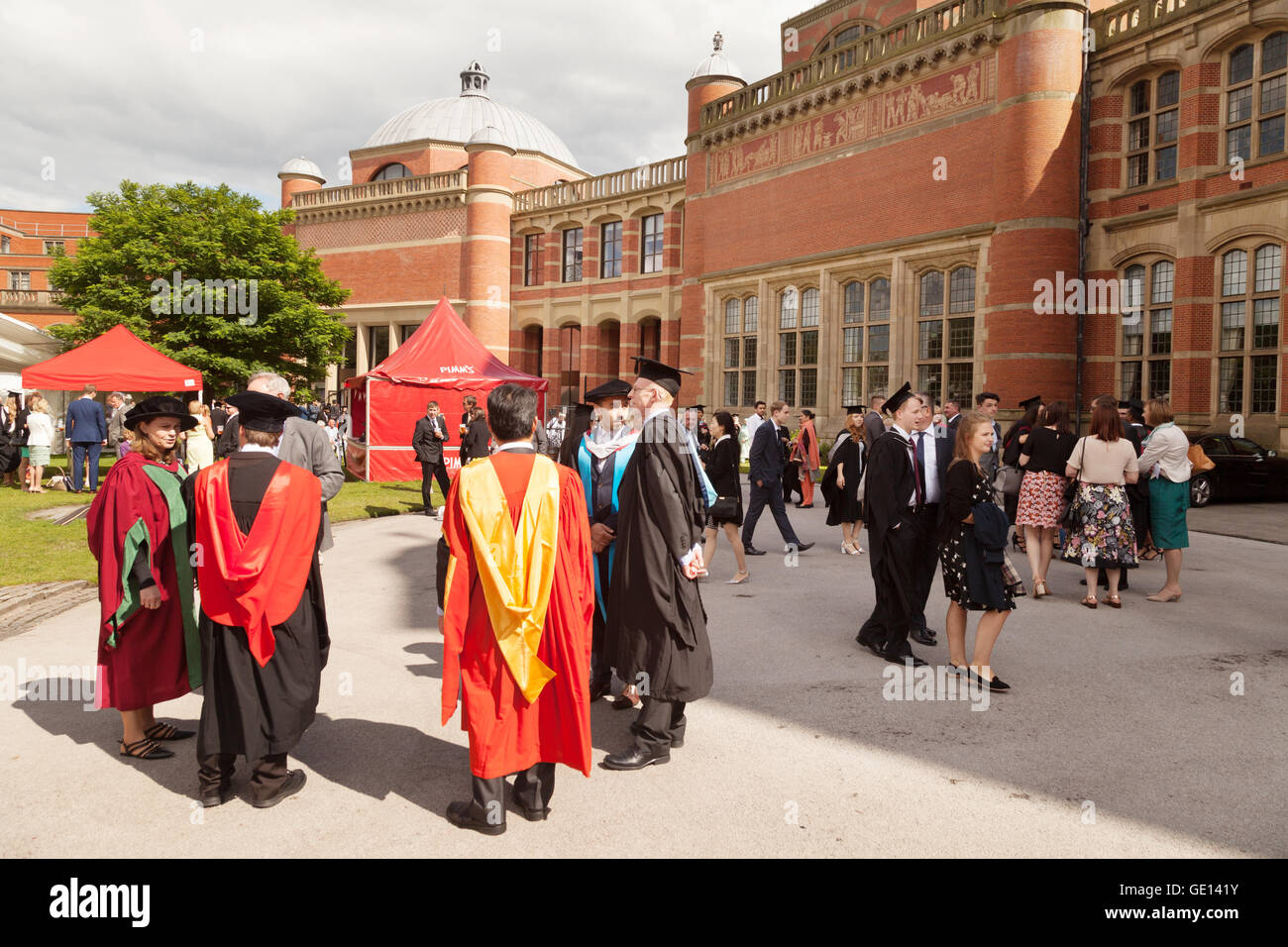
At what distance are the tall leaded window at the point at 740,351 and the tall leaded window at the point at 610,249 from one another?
7220 millimetres

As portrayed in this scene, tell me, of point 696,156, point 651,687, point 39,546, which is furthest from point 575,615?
point 696,156

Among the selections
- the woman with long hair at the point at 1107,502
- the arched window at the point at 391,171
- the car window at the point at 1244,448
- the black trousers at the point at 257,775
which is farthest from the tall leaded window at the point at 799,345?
the arched window at the point at 391,171

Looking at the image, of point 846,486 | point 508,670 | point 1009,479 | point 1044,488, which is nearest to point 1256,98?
point 1009,479

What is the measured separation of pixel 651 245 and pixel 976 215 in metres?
14.0

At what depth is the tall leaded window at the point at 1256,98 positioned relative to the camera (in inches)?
644

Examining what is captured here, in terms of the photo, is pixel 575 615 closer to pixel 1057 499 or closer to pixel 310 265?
pixel 1057 499

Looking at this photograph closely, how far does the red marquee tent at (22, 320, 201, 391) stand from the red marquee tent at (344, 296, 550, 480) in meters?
3.94

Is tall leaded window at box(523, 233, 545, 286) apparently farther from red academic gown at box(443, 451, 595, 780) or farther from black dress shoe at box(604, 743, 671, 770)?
→ red academic gown at box(443, 451, 595, 780)

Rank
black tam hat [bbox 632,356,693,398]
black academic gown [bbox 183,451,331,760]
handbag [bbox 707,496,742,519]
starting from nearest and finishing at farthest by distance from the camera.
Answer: black academic gown [bbox 183,451,331,760] → black tam hat [bbox 632,356,693,398] → handbag [bbox 707,496,742,519]

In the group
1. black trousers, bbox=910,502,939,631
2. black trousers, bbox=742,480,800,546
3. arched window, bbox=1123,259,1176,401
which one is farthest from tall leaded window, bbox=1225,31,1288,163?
black trousers, bbox=910,502,939,631

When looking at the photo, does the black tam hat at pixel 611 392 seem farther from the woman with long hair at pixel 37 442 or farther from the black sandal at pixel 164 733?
the woman with long hair at pixel 37 442

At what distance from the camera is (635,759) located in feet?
13.4

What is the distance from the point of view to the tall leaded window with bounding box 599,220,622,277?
32500mm

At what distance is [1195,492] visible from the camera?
51.5 ft
